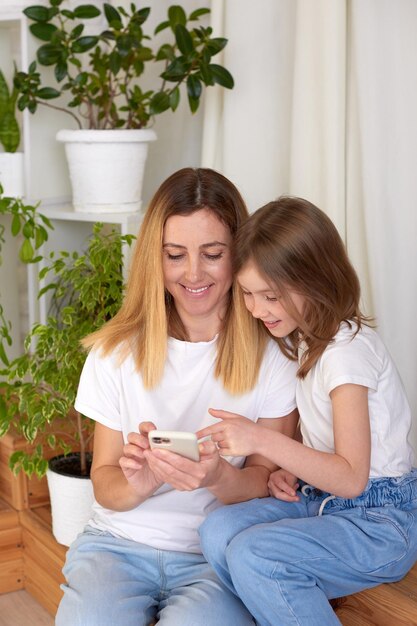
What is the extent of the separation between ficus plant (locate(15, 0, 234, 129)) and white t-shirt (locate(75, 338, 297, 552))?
776 millimetres

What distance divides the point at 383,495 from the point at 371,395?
0.57 ft

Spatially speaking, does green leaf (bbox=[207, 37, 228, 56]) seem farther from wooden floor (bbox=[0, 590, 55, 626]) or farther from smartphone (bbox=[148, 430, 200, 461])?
wooden floor (bbox=[0, 590, 55, 626])

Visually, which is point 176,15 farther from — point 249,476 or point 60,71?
point 249,476

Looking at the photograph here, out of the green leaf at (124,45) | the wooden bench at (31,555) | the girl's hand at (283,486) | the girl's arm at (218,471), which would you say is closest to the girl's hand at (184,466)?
the girl's arm at (218,471)

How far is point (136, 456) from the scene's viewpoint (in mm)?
1606

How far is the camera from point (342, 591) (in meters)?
1.60

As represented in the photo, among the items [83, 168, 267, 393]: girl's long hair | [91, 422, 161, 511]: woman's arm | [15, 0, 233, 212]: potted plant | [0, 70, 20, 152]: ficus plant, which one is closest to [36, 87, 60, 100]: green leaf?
[15, 0, 233, 212]: potted plant

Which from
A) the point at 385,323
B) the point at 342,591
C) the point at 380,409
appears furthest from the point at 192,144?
the point at 342,591

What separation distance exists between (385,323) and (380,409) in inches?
16.5

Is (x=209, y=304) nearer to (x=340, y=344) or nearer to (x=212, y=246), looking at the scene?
(x=212, y=246)

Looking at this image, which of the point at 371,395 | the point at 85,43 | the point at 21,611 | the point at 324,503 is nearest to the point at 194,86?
the point at 85,43

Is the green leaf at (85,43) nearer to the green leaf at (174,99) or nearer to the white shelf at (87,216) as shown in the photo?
the green leaf at (174,99)

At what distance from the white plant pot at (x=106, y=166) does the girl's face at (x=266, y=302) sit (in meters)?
0.84

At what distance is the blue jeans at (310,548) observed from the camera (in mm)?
1483
